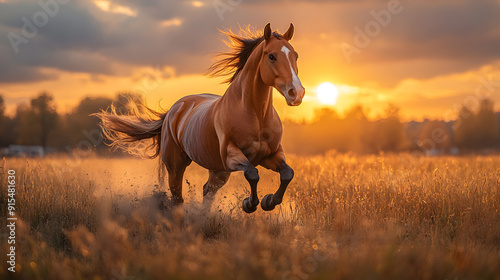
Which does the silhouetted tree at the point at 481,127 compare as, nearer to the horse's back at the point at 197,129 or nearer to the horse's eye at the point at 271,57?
the horse's back at the point at 197,129

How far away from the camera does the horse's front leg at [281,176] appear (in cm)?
553

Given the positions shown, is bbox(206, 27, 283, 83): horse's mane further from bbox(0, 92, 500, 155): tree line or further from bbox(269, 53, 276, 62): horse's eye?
bbox(0, 92, 500, 155): tree line

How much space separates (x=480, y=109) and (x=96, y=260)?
69018 millimetres

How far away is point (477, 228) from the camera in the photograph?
558 cm

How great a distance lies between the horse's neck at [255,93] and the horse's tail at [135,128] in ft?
11.6

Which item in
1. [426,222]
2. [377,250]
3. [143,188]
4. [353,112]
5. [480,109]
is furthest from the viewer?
[353,112]

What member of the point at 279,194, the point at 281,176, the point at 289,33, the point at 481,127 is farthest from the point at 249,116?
the point at 481,127

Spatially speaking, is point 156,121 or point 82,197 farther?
point 156,121

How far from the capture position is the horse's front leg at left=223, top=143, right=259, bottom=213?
536 centimetres

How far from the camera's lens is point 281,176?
5652 mm

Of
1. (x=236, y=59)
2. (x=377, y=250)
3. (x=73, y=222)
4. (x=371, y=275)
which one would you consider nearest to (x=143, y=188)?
(x=73, y=222)

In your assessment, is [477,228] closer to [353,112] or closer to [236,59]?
[236,59]

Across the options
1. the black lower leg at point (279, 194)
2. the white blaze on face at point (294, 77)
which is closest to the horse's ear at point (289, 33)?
the white blaze on face at point (294, 77)

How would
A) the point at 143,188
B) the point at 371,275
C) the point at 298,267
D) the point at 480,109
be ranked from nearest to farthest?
1. the point at 371,275
2. the point at 298,267
3. the point at 143,188
4. the point at 480,109
